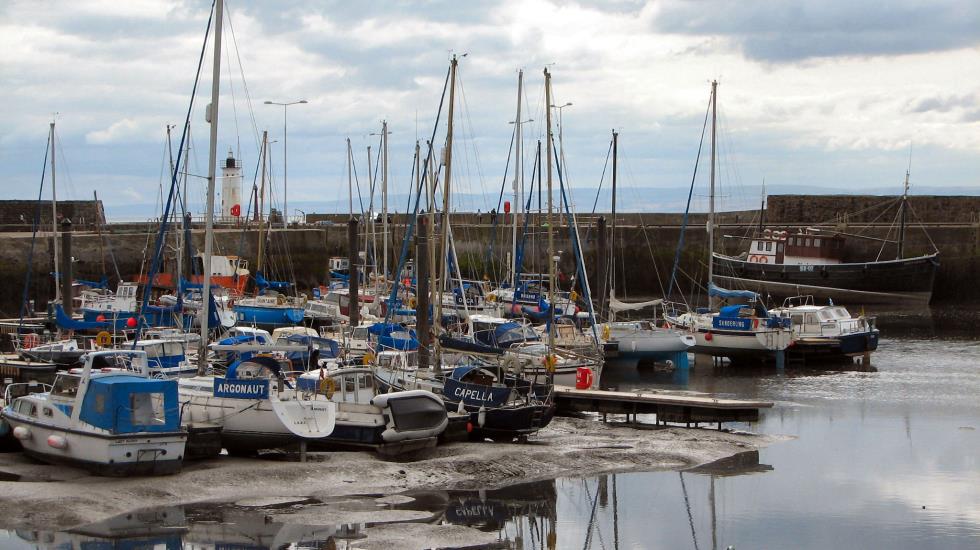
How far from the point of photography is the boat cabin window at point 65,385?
66.0 ft

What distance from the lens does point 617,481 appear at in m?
21.4

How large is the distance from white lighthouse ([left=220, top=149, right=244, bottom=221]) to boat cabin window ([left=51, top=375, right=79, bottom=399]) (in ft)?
155

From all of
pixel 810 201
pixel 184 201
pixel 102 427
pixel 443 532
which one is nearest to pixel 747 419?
pixel 443 532

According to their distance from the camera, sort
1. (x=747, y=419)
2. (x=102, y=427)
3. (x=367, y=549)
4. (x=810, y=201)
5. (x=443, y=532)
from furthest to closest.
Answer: (x=810, y=201) < (x=747, y=419) < (x=102, y=427) < (x=443, y=532) < (x=367, y=549)

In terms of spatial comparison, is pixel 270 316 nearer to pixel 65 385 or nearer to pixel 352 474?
pixel 65 385

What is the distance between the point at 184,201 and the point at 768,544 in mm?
26666

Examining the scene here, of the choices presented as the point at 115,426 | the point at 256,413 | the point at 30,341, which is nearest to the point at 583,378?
the point at 256,413

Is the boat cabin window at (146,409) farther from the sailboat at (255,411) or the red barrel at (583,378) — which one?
the red barrel at (583,378)

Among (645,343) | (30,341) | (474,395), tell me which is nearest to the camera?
(474,395)

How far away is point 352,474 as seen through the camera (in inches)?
798

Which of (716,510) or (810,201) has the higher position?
(810,201)

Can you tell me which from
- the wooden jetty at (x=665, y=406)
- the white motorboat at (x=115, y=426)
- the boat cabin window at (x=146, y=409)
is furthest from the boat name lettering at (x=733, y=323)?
the boat cabin window at (x=146, y=409)

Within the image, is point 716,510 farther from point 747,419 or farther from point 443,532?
point 747,419

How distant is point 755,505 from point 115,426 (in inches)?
427
